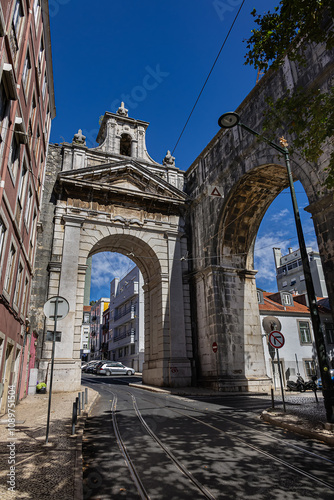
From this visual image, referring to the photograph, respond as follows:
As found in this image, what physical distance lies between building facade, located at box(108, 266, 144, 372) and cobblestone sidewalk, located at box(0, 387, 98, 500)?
36.1m

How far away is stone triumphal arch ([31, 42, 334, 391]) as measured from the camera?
16.7 meters

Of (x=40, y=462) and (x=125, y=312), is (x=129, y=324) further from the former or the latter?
(x=40, y=462)

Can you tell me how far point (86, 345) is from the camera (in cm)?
8019

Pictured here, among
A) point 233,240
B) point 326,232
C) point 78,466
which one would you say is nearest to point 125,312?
point 233,240

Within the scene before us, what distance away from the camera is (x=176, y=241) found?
21.3 metres

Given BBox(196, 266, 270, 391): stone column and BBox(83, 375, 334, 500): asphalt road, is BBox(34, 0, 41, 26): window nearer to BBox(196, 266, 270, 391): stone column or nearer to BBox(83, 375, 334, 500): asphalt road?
BBox(196, 266, 270, 391): stone column

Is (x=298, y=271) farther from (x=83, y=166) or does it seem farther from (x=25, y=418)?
(x=25, y=418)

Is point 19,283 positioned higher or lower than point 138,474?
higher

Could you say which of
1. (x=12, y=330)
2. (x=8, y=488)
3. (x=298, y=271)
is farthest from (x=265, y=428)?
(x=298, y=271)

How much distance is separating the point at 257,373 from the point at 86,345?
69163 mm

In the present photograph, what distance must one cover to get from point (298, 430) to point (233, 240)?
1298cm

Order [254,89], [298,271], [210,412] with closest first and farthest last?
[210,412] < [254,89] < [298,271]

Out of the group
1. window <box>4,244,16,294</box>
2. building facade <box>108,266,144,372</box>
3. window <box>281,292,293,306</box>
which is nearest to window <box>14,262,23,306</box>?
window <box>4,244,16,294</box>

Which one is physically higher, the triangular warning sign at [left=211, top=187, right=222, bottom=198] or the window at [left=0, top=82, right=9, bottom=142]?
the triangular warning sign at [left=211, top=187, right=222, bottom=198]
